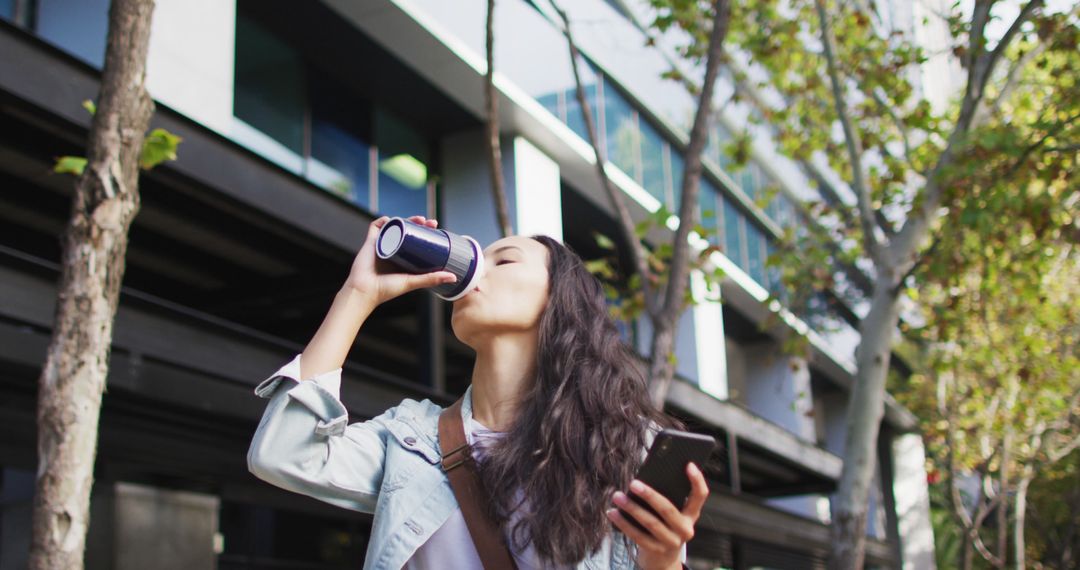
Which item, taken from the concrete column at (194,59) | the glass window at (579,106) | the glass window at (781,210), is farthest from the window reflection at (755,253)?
the concrete column at (194,59)

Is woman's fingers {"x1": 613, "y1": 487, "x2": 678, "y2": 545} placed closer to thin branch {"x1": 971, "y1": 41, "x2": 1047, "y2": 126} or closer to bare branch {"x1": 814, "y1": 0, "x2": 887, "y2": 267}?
bare branch {"x1": 814, "y1": 0, "x2": 887, "y2": 267}

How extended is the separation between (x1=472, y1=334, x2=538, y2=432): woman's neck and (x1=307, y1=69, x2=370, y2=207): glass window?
964cm

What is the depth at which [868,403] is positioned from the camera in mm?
9477

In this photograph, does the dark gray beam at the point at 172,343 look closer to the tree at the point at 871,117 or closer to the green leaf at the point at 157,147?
the green leaf at the point at 157,147

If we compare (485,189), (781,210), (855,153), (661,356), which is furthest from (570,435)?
(781,210)

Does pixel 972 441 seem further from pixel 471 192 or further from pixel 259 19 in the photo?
pixel 259 19

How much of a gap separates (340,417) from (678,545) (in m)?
0.65

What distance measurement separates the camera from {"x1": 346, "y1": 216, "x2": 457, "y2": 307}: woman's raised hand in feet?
7.06

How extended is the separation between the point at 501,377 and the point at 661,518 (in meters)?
0.64

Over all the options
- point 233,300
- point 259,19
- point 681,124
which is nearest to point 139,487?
point 233,300

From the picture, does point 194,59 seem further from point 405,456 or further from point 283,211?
point 405,456

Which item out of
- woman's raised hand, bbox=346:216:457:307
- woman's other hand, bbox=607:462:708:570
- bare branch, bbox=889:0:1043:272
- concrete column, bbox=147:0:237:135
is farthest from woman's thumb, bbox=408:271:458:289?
bare branch, bbox=889:0:1043:272

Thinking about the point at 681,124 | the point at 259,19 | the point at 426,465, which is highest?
the point at 681,124

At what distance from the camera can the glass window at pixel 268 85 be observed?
1116 cm
